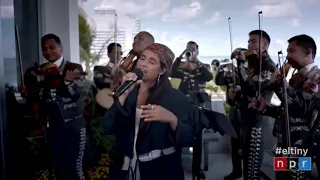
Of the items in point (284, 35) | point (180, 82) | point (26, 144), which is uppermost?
point (284, 35)

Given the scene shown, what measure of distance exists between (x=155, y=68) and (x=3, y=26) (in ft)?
3.41

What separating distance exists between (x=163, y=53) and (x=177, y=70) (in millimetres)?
145

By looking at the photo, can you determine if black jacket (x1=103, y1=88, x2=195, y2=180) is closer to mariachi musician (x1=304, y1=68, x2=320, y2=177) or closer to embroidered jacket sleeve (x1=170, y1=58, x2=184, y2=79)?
embroidered jacket sleeve (x1=170, y1=58, x2=184, y2=79)

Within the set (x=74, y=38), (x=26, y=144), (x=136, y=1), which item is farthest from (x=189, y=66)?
(x=26, y=144)

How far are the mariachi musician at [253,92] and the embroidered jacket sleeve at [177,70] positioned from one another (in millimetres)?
384

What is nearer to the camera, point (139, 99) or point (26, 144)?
point (139, 99)

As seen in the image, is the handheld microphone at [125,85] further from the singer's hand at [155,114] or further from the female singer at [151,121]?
the singer's hand at [155,114]

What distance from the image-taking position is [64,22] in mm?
2527

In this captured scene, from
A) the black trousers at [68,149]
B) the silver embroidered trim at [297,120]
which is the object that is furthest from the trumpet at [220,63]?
the black trousers at [68,149]

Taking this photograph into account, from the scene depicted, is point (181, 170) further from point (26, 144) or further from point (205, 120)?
point (26, 144)

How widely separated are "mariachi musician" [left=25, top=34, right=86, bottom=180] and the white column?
41 millimetres

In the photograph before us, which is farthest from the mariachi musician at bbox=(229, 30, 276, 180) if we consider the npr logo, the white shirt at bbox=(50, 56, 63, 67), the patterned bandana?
the white shirt at bbox=(50, 56, 63, 67)

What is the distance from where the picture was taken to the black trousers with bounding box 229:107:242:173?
2609mm

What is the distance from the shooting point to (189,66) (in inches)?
101
